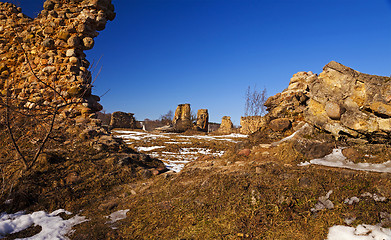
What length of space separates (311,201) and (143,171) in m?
3.64

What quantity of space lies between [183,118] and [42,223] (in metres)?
26.1

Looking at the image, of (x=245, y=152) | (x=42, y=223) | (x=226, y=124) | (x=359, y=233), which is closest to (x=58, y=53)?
(x=42, y=223)

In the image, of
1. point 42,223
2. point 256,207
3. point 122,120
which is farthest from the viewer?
point 122,120

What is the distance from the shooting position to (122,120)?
25766 millimetres

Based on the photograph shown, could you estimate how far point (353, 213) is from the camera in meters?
2.38

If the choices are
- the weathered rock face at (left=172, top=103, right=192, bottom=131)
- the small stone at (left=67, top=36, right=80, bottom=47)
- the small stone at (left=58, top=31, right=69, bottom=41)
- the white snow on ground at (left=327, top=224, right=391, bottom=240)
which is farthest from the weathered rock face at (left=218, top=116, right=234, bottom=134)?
the white snow on ground at (left=327, top=224, right=391, bottom=240)

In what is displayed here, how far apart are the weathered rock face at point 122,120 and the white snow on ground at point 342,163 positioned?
79.2ft

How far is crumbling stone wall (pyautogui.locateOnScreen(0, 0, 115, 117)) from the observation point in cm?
639

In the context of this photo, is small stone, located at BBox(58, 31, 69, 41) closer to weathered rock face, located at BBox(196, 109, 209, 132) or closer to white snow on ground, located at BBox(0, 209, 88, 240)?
white snow on ground, located at BBox(0, 209, 88, 240)

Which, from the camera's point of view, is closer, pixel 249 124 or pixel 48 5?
pixel 48 5

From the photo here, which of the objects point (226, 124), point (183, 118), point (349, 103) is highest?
point (183, 118)

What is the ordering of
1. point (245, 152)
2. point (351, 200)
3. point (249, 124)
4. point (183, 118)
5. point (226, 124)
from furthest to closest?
1. point (183, 118)
2. point (226, 124)
3. point (249, 124)
4. point (245, 152)
5. point (351, 200)

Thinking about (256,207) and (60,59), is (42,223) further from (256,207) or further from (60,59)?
(60,59)

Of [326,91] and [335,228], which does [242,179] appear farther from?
[326,91]
